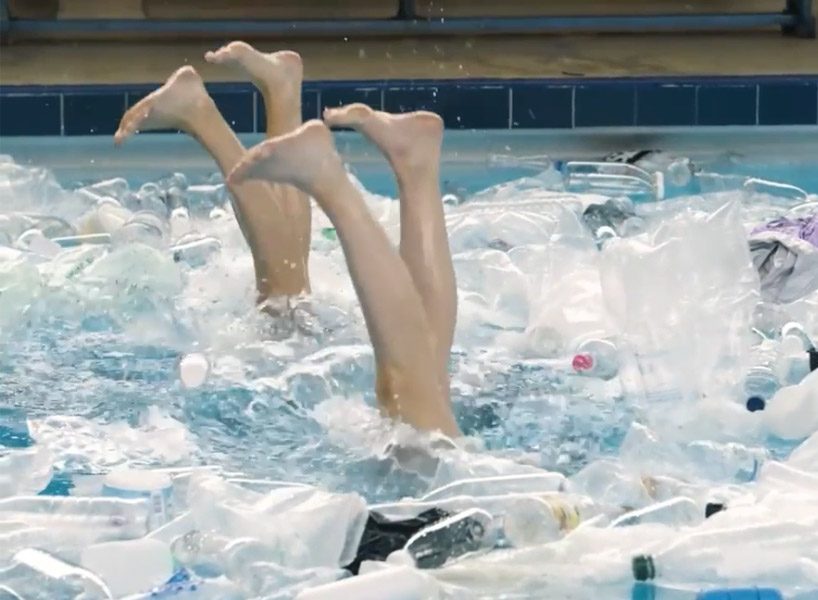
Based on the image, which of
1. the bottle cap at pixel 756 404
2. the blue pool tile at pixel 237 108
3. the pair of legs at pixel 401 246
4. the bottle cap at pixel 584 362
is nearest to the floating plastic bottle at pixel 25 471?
the pair of legs at pixel 401 246

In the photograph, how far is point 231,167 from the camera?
2393 mm

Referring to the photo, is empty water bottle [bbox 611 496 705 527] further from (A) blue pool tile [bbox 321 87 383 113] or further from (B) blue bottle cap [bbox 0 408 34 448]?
(A) blue pool tile [bbox 321 87 383 113]

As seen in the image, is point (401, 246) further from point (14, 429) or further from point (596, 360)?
point (14, 429)

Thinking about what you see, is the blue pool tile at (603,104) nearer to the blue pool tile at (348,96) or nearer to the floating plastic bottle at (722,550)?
the blue pool tile at (348,96)

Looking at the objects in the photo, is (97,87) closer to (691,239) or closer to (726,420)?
(691,239)

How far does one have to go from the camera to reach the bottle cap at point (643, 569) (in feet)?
4.97

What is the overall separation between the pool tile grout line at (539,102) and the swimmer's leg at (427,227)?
2.52 metres

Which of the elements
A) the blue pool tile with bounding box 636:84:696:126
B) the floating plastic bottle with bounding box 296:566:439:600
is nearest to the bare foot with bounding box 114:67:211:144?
the floating plastic bottle with bounding box 296:566:439:600

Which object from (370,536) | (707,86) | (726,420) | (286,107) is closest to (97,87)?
(707,86)

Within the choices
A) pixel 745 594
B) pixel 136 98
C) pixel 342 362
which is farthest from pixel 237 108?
pixel 745 594

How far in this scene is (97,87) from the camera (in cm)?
438

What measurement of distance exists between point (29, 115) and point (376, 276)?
280 cm

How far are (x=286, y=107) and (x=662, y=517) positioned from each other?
107cm

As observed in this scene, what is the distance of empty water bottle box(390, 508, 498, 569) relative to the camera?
155 centimetres
